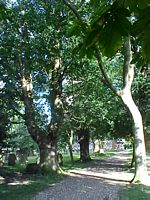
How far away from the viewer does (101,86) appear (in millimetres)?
24656

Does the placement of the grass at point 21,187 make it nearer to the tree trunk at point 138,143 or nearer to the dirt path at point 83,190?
the dirt path at point 83,190

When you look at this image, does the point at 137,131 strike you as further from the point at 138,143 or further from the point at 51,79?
the point at 51,79

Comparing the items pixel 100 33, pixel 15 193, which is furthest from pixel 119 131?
pixel 100 33

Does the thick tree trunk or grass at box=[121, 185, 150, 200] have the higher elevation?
the thick tree trunk

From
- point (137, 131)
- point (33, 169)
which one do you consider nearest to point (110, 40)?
point (137, 131)

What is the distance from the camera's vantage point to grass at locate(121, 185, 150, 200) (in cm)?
1361

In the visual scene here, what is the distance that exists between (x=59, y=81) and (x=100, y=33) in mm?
21902

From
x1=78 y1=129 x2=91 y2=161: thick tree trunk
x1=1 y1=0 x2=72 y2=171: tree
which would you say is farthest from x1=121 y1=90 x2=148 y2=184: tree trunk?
x1=78 y1=129 x2=91 y2=161: thick tree trunk

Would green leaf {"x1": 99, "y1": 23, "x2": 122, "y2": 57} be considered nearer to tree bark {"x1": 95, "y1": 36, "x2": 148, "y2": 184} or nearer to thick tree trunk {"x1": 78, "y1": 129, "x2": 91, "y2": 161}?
tree bark {"x1": 95, "y1": 36, "x2": 148, "y2": 184}

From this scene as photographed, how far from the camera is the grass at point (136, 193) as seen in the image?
44.7 feet

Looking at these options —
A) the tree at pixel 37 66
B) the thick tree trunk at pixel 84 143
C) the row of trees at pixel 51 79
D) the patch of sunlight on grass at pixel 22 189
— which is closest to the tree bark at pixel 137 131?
the row of trees at pixel 51 79

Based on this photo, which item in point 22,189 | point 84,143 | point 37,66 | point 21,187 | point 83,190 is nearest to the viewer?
point 22,189

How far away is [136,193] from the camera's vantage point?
1472 cm

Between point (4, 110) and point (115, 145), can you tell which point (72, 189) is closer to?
point (4, 110)
